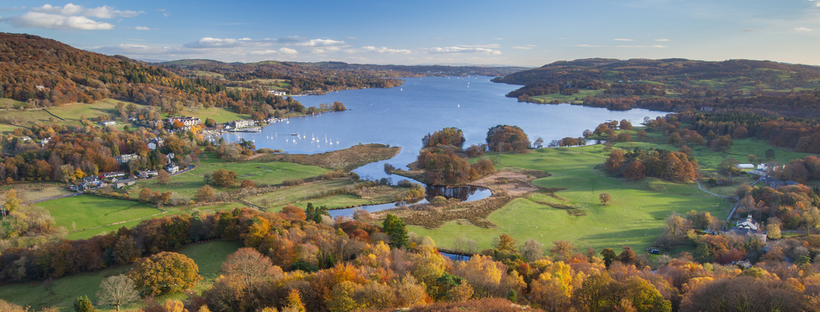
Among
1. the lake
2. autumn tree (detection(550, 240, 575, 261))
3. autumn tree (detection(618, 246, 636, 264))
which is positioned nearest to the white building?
the lake

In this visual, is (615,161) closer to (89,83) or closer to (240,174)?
(240,174)

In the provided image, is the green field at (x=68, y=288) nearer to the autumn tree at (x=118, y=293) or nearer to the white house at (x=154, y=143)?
the autumn tree at (x=118, y=293)

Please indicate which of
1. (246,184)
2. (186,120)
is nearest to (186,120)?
(186,120)

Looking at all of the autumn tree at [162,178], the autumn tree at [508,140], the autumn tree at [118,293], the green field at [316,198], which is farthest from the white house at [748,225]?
the autumn tree at [162,178]

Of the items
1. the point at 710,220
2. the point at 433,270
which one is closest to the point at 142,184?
the point at 433,270

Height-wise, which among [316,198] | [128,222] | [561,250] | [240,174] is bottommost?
[316,198]

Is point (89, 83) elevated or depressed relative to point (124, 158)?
elevated
